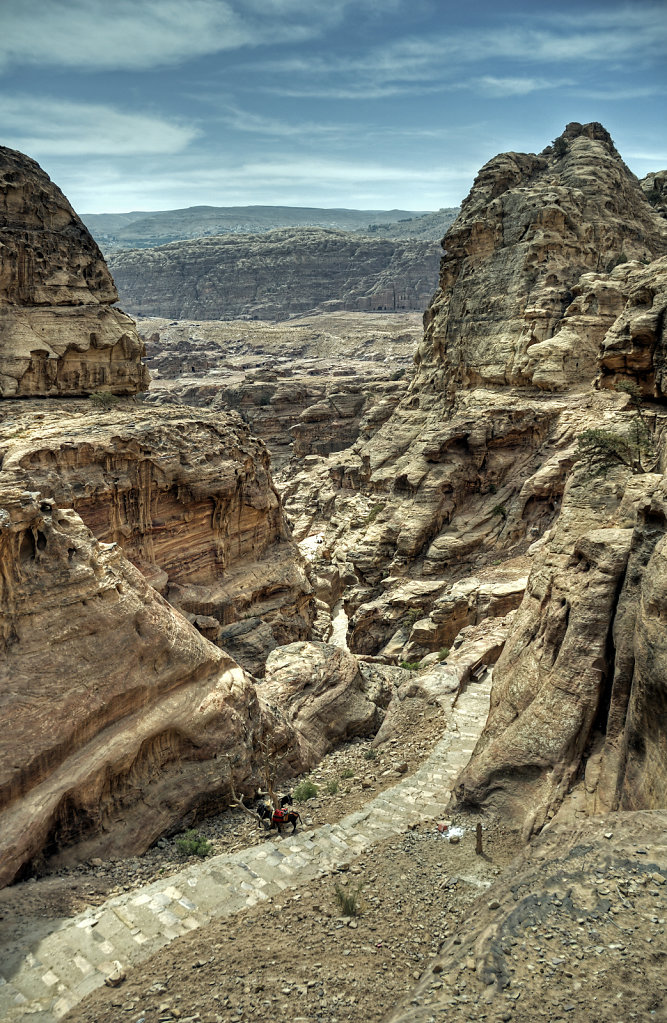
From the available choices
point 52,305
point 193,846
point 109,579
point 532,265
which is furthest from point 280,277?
point 193,846

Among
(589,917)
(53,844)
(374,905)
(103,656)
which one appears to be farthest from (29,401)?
(589,917)

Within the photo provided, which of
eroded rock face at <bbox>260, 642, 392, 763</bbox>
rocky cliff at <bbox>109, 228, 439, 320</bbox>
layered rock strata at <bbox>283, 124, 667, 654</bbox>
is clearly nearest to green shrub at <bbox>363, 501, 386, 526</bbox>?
layered rock strata at <bbox>283, 124, 667, 654</bbox>

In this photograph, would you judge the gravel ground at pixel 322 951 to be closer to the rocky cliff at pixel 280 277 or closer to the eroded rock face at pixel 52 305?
the eroded rock face at pixel 52 305

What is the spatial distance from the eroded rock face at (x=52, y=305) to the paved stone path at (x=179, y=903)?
1850 cm

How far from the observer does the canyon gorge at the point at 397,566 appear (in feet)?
30.9

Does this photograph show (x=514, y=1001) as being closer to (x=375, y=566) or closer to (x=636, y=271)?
(x=375, y=566)

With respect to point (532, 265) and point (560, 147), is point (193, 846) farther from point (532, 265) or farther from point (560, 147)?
point (560, 147)

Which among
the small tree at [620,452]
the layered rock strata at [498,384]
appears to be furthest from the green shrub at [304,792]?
the layered rock strata at [498,384]

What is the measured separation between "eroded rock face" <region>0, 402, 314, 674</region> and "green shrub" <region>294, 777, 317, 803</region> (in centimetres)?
680

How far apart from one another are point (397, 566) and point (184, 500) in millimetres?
12920

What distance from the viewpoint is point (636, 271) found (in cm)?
3284

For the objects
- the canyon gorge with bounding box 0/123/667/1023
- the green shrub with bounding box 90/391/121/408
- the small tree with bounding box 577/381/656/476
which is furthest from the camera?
the green shrub with bounding box 90/391/121/408

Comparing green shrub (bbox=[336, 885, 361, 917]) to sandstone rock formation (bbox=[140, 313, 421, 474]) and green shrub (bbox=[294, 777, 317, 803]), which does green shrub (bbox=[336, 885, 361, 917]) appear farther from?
sandstone rock formation (bbox=[140, 313, 421, 474])

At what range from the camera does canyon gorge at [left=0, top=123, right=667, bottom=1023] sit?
30.9ft
